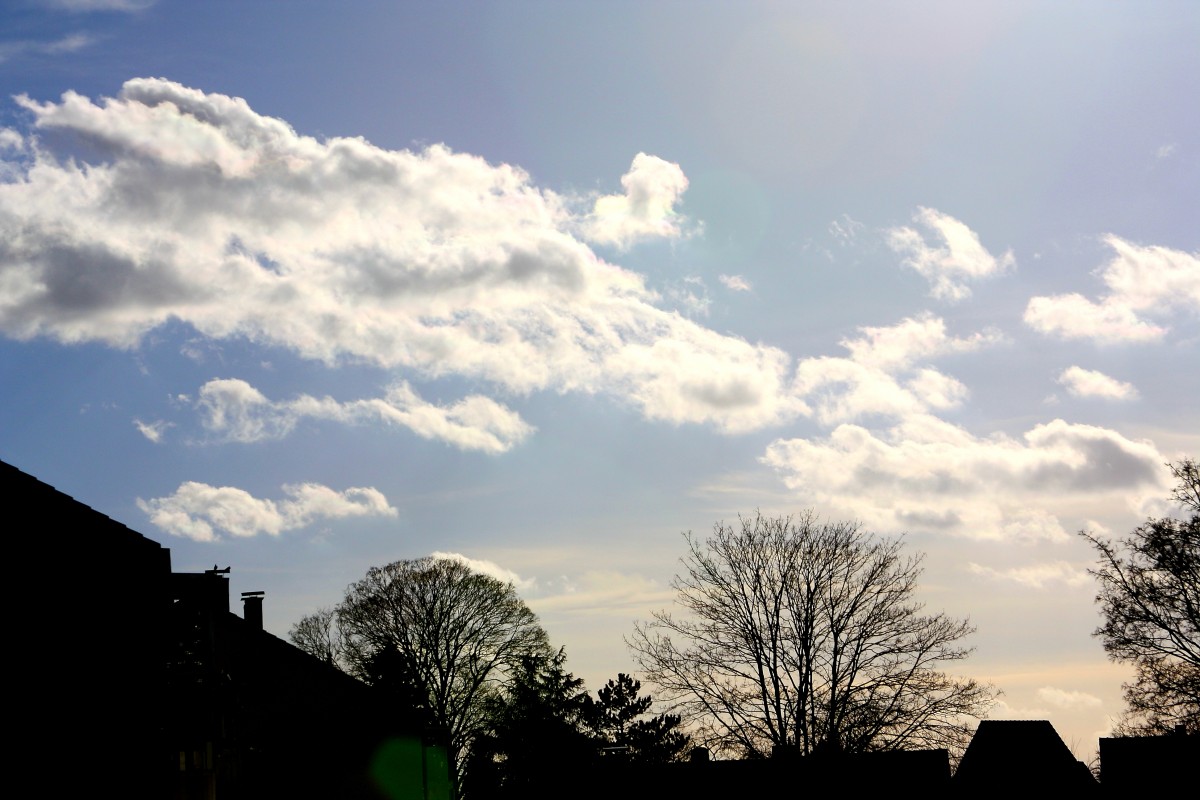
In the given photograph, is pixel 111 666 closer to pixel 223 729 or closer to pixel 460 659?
pixel 223 729

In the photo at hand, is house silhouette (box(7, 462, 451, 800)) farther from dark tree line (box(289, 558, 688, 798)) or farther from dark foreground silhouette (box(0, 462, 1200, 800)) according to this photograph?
dark tree line (box(289, 558, 688, 798))

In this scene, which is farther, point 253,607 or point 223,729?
point 253,607

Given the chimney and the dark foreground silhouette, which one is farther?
the chimney

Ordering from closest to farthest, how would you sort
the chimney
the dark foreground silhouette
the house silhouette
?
the house silhouette → the dark foreground silhouette → the chimney

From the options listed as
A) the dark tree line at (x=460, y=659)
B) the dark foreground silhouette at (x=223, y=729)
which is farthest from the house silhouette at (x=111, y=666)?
the dark tree line at (x=460, y=659)

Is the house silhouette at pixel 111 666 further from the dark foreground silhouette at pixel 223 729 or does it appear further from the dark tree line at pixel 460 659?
the dark tree line at pixel 460 659

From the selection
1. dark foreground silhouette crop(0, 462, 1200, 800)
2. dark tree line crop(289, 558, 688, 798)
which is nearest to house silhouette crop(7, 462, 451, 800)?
dark foreground silhouette crop(0, 462, 1200, 800)

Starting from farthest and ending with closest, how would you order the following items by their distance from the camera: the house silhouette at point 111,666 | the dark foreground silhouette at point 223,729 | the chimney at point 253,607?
the chimney at point 253,607 → the dark foreground silhouette at point 223,729 → the house silhouette at point 111,666

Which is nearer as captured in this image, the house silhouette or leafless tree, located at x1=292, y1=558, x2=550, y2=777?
the house silhouette

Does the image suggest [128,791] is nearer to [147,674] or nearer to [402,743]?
[147,674]

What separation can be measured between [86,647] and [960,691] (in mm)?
29256

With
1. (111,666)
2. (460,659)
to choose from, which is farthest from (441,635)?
(111,666)

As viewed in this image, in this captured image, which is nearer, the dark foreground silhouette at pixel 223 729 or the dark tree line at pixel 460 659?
the dark foreground silhouette at pixel 223 729

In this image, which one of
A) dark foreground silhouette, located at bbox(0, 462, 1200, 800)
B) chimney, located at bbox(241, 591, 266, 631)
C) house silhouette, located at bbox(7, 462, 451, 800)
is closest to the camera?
house silhouette, located at bbox(7, 462, 451, 800)
